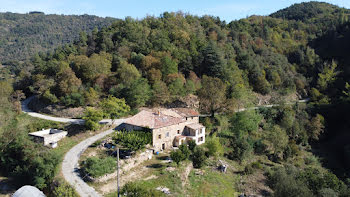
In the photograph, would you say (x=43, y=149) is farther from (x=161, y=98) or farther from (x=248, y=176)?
(x=248, y=176)

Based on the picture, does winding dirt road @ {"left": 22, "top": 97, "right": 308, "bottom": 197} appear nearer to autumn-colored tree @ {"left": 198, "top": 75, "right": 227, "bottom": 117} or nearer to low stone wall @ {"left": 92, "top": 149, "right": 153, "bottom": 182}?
low stone wall @ {"left": 92, "top": 149, "right": 153, "bottom": 182}

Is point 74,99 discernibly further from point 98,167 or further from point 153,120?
point 98,167

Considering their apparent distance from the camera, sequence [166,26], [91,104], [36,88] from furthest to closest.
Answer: [166,26] → [36,88] → [91,104]

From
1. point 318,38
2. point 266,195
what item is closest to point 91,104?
point 266,195

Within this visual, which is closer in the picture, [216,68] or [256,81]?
[216,68]

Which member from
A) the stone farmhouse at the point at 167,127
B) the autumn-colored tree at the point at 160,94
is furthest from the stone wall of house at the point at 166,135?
the autumn-colored tree at the point at 160,94

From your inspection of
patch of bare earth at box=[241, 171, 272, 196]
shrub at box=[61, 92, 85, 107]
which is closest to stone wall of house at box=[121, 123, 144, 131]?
shrub at box=[61, 92, 85, 107]

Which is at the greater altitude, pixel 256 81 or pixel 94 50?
pixel 94 50
